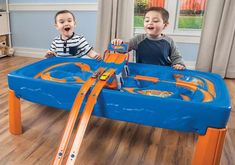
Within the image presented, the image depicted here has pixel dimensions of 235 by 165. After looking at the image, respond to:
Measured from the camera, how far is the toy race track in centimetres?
79

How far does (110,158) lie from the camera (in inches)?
38.8

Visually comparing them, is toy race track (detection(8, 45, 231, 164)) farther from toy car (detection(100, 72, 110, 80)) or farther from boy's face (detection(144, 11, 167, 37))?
boy's face (detection(144, 11, 167, 37))

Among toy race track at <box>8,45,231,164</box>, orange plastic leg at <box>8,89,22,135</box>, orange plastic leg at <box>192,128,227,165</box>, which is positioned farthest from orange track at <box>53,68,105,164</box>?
orange plastic leg at <box>192,128,227,165</box>

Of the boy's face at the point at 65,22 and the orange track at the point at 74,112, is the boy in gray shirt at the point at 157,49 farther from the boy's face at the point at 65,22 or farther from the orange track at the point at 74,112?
the orange track at the point at 74,112

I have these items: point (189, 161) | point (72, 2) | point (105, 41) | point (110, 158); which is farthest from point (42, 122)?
point (72, 2)

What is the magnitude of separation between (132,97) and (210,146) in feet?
1.03

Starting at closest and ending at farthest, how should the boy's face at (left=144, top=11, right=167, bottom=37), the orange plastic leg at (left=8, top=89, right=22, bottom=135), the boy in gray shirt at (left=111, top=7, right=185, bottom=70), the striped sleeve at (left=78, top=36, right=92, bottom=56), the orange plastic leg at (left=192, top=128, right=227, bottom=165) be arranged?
→ the orange plastic leg at (left=192, top=128, right=227, bottom=165)
the orange plastic leg at (left=8, top=89, right=22, bottom=135)
the boy's face at (left=144, top=11, right=167, bottom=37)
the boy in gray shirt at (left=111, top=7, right=185, bottom=70)
the striped sleeve at (left=78, top=36, right=92, bottom=56)

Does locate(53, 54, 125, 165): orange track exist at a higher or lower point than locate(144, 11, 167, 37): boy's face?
lower

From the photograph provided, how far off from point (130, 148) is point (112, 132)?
161mm

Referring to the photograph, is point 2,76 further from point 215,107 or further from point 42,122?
point 215,107

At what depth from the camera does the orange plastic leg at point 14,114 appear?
1.05m

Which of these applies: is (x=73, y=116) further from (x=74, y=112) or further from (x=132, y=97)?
(x=132, y=97)

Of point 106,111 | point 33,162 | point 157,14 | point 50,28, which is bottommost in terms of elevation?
point 33,162

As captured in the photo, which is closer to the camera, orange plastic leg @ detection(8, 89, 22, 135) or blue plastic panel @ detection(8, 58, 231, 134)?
blue plastic panel @ detection(8, 58, 231, 134)
